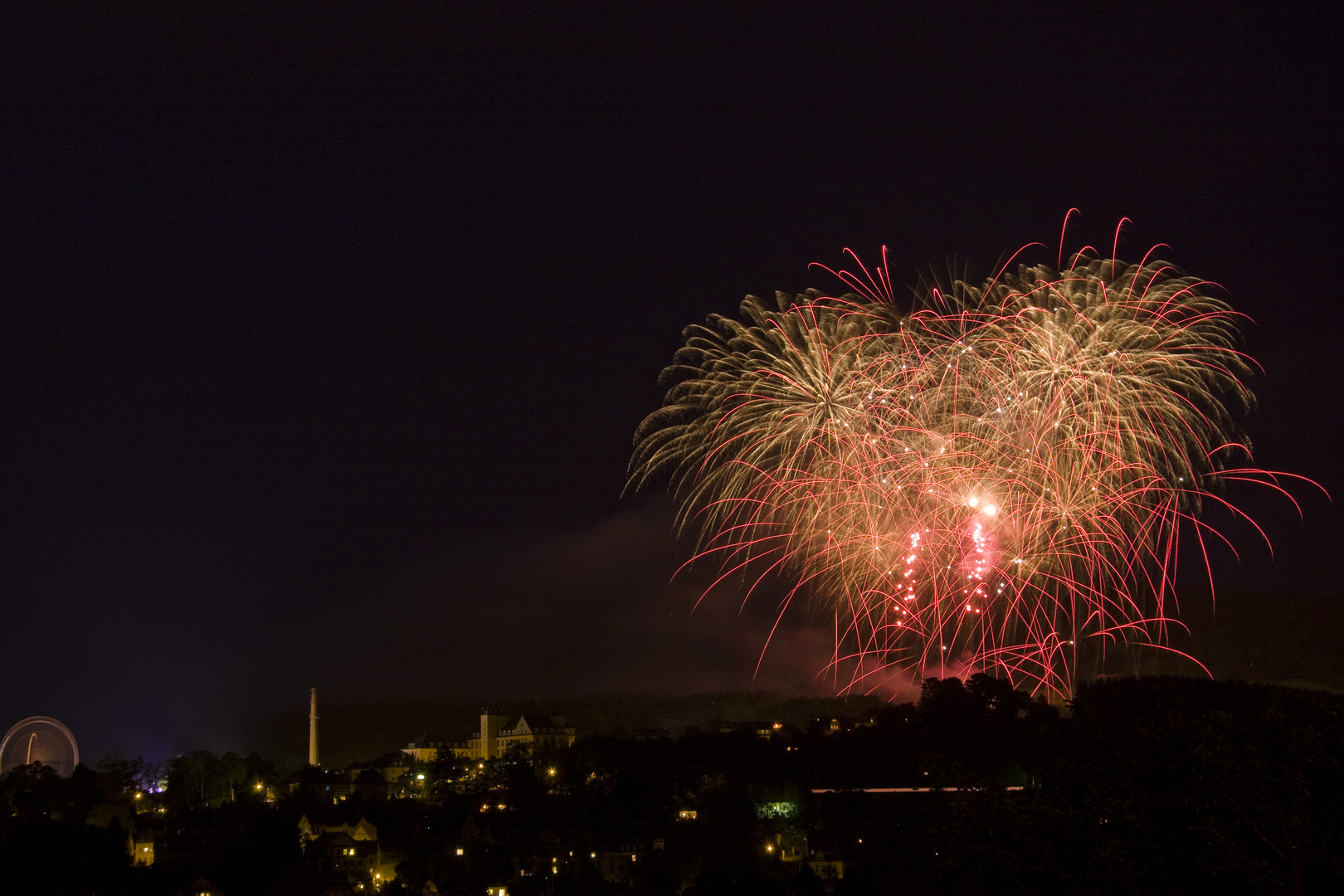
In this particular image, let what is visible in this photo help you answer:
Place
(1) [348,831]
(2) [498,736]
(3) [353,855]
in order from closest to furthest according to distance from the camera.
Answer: (3) [353,855], (1) [348,831], (2) [498,736]

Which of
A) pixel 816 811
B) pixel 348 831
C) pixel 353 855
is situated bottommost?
pixel 353 855

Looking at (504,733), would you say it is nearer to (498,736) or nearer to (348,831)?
(498,736)

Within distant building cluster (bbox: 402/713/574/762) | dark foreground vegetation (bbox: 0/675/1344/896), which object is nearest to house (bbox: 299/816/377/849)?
dark foreground vegetation (bbox: 0/675/1344/896)

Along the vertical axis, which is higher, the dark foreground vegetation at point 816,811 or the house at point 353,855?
the dark foreground vegetation at point 816,811

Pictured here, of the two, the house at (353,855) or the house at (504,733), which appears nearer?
the house at (353,855)

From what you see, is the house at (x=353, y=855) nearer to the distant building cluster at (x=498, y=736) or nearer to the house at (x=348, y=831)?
the house at (x=348, y=831)

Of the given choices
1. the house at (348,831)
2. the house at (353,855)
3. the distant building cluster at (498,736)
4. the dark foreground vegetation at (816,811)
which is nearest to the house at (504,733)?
the distant building cluster at (498,736)

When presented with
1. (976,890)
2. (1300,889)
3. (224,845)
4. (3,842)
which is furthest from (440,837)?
(1300,889)

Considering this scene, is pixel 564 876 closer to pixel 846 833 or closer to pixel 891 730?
pixel 846 833

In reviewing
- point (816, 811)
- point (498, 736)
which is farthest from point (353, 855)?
point (498, 736)

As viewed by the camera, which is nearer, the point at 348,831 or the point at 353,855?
the point at 353,855
